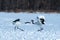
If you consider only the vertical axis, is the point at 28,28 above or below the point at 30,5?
below

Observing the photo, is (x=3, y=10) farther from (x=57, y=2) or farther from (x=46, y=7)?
(x=57, y=2)

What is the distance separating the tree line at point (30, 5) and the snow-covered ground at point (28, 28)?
63cm

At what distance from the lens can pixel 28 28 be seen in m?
6.39

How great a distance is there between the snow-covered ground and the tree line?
0.63m

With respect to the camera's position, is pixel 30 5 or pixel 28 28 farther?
pixel 30 5

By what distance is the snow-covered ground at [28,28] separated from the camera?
16.9 ft

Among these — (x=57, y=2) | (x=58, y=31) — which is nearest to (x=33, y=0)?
(x=57, y=2)

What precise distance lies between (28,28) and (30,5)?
2841 mm

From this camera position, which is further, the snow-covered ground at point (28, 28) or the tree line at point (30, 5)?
the tree line at point (30, 5)

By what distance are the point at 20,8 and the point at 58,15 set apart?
1.88 meters

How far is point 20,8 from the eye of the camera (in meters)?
8.95

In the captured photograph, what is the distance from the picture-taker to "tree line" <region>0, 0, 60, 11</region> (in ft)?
29.5

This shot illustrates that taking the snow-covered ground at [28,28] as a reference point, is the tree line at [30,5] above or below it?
above

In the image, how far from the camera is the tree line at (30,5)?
8.98 m
